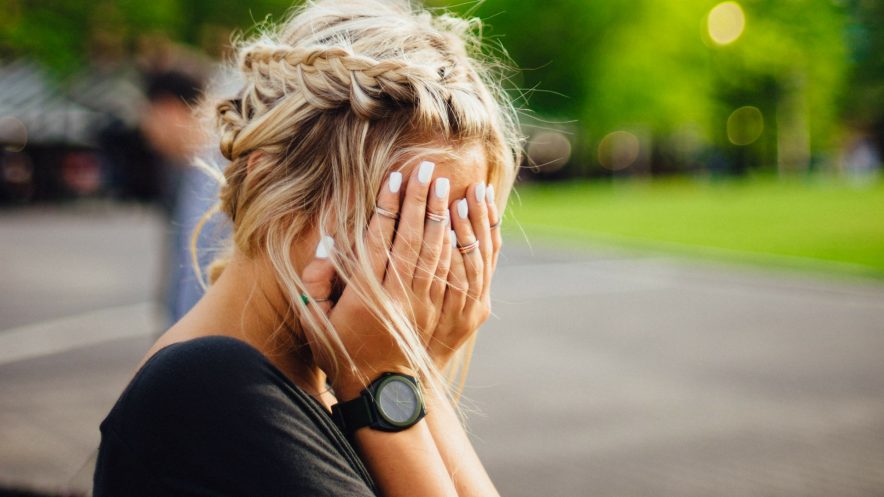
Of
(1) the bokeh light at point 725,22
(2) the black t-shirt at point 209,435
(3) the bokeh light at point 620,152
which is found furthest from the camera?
(3) the bokeh light at point 620,152

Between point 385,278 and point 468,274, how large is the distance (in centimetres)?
22

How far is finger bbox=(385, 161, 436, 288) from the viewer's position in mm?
1567

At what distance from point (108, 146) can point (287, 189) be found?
98.1 feet

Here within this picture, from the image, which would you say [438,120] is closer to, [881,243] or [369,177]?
[369,177]

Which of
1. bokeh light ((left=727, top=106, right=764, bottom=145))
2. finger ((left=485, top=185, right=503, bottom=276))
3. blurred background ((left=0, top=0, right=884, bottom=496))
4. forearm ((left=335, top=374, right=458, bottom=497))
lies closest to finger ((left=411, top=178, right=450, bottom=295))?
finger ((left=485, top=185, right=503, bottom=276))

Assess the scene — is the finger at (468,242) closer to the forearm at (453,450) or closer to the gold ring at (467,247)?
the gold ring at (467,247)

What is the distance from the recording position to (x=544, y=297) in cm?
1168

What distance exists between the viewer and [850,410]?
6.41 metres

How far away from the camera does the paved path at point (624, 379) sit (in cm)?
517

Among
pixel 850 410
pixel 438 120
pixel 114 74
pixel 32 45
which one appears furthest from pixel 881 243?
pixel 114 74

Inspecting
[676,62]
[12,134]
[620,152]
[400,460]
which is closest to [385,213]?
[400,460]

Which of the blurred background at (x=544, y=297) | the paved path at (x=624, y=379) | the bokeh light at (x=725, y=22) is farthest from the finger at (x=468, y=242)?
the bokeh light at (x=725, y=22)

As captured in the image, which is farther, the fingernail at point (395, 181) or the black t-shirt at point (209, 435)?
the fingernail at point (395, 181)

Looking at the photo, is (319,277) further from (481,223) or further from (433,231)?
(481,223)
